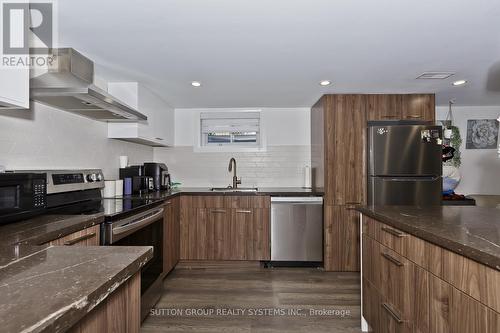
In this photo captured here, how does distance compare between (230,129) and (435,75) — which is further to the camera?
(230,129)

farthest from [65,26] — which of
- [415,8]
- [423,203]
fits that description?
[423,203]

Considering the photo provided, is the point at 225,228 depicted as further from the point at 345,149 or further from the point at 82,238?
the point at 82,238

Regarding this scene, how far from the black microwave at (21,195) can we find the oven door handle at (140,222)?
44 cm

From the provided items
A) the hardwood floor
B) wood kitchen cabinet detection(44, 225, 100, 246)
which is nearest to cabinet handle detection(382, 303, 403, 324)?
the hardwood floor

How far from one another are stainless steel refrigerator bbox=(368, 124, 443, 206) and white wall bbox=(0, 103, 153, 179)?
9.46 ft

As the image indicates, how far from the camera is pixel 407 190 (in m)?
2.94

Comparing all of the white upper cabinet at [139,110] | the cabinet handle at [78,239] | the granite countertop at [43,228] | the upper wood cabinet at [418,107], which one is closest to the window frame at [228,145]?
the white upper cabinet at [139,110]

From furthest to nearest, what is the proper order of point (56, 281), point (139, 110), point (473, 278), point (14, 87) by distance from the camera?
1. point (139, 110)
2. point (14, 87)
3. point (473, 278)
4. point (56, 281)

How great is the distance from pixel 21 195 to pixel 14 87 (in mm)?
554

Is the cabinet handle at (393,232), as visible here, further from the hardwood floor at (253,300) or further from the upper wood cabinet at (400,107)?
the upper wood cabinet at (400,107)

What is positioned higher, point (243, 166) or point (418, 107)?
point (418, 107)

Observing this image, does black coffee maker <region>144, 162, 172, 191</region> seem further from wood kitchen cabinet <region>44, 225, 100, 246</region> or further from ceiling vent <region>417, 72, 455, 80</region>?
ceiling vent <region>417, 72, 455, 80</region>

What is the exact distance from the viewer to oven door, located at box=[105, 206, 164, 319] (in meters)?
1.64

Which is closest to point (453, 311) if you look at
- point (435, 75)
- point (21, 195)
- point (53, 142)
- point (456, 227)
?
point (456, 227)
